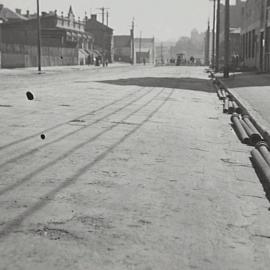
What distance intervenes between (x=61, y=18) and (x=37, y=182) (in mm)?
81385

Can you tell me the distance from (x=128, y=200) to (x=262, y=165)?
245cm

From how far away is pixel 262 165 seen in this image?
269 inches

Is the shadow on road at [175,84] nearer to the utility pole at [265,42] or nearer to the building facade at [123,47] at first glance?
the utility pole at [265,42]

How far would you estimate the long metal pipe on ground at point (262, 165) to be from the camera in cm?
622

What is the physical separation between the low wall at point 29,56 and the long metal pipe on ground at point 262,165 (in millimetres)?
51472

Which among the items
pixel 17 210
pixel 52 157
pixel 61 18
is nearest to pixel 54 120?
pixel 52 157

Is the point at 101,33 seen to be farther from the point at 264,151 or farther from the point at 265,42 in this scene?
the point at 264,151

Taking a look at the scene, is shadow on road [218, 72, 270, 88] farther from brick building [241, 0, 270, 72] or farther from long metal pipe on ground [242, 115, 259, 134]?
Answer: long metal pipe on ground [242, 115, 259, 134]

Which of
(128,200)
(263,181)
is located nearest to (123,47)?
(263,181)

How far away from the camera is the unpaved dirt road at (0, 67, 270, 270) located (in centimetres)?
377

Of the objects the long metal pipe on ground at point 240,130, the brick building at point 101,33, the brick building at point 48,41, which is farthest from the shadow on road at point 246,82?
the brick building at point 101,33

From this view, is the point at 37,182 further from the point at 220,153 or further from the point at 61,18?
the point at 61,18

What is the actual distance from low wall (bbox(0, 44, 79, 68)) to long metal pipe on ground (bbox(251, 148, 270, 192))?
5147 centimetres

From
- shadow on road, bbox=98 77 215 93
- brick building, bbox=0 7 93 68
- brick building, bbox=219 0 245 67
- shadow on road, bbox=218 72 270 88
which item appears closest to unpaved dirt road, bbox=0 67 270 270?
shadow on road, bbox=98 77 215 93
